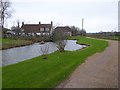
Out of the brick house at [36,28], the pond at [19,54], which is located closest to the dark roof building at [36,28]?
the brick house at [36,28]

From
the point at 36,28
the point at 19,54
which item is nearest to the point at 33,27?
the point at 36,28

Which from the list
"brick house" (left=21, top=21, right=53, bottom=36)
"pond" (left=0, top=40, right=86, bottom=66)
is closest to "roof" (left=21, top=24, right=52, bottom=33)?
"brick house" (left=21, top=21, right=53, bottom=36)

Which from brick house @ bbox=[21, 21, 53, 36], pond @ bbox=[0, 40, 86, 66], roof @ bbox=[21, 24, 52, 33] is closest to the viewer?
pond @ bbox=[0, 40, 86, 66]

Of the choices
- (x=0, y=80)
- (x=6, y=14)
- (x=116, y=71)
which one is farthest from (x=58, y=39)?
(x=6, y=14)

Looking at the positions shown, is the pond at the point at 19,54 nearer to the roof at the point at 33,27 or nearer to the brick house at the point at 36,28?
the brick house at the point at 36,28

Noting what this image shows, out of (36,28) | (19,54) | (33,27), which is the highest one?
(33,27)

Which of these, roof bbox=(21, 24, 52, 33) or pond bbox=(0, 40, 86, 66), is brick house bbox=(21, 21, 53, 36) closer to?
roof bbox=(21, 24, 52, 33)

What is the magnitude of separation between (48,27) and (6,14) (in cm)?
3801

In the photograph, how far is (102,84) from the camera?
11180mm

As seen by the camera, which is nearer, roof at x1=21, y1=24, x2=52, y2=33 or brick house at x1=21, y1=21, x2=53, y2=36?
brick house at x1=21, y1=21, x2=53, y2=36

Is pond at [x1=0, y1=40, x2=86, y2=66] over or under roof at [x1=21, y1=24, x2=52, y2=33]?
under

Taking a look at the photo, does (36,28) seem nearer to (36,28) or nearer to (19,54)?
(36,28)

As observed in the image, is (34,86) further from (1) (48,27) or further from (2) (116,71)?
(1) (48,27)

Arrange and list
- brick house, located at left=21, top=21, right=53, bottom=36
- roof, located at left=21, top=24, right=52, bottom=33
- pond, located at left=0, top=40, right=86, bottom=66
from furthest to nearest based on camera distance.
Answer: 1. roof, located at left=21, top=24, right=52, bottom=33
2. brick house, located at left=21, top=21, right=53, bottom=36
3. pond, located at left=0, top=40, right=86, bottom=66
